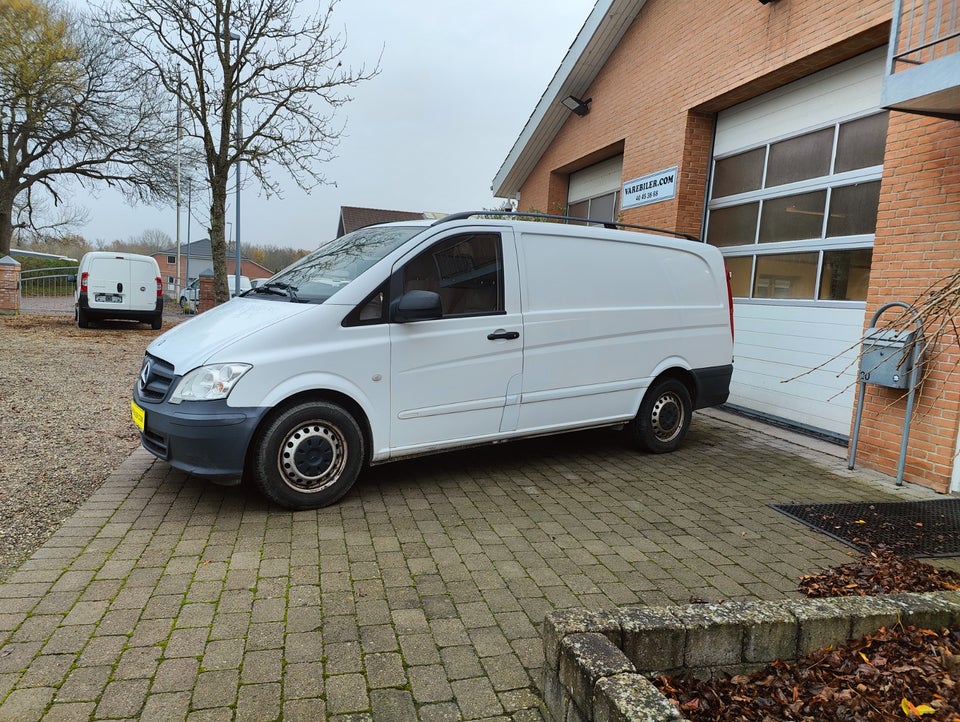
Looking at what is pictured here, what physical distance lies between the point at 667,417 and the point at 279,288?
12.1ft

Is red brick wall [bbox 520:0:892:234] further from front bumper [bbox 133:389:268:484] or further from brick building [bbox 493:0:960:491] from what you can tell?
front bumper [bbox 133:389:268:484]

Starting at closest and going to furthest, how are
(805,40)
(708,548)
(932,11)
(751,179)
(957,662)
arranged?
(957,662) → (708,548) → (932,11) → (805,40) → (751,179)

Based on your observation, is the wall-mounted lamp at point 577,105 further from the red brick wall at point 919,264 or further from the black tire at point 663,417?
the black tire at point 663,417

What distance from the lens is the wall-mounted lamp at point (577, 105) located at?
12453mm

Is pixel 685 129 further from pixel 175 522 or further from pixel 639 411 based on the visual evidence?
pixel 175 522

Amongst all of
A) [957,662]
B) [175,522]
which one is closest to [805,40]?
[957,662]

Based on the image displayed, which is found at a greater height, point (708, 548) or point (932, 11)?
point (932, 11)

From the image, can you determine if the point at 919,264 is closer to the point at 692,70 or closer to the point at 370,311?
the point at 370,311

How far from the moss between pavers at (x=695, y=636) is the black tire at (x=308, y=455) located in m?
2.33

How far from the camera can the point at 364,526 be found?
4152 millimetres

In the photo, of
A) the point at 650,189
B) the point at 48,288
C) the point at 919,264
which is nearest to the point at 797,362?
the point at 919,264

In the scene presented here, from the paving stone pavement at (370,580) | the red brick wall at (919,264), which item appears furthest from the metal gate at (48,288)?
the red brick wall at (919,264)

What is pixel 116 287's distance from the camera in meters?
15.0

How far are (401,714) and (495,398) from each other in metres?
2.84
